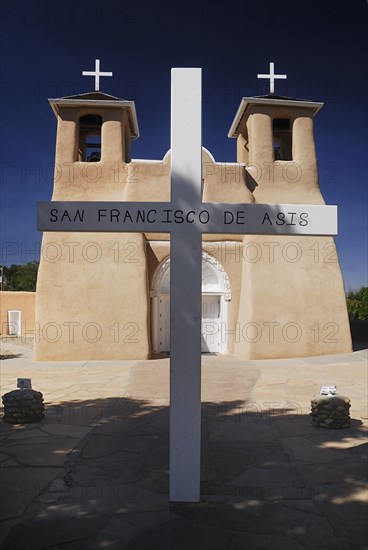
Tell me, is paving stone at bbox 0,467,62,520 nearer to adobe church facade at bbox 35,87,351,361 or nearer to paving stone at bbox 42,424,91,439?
paving stone at bbox 42,424,91,439

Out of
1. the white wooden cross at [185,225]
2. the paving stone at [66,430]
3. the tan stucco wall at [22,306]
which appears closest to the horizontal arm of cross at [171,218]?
the white wooden cross at [185,225]

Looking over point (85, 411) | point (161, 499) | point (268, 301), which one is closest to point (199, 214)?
point (161, 499)

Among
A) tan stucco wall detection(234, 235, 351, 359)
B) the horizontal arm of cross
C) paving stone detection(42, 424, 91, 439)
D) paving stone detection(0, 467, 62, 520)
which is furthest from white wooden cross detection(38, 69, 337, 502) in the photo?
tan stucco wall detection(234, 235, 351, 359)

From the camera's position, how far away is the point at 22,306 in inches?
895

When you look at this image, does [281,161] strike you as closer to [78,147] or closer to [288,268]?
[288,268]

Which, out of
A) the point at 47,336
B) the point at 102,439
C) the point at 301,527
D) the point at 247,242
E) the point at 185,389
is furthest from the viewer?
the point at 247,242

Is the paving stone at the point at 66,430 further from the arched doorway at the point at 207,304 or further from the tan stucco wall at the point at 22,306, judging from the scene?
the tan stucco wall at the point at 22,306

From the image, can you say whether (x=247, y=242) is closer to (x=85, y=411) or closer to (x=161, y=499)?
(x=85, y=411)

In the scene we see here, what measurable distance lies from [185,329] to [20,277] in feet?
153

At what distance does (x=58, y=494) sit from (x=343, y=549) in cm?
224

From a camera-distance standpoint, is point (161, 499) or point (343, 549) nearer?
point (343, 549)

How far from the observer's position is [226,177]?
1434 centimetres

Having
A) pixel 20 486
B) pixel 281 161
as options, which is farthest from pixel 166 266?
pixel 20 486

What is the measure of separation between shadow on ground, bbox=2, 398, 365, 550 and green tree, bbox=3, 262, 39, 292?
41712 millimetres
